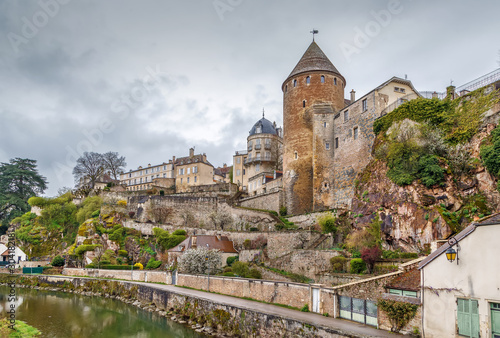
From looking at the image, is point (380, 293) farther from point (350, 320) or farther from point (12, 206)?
point (12, 206)

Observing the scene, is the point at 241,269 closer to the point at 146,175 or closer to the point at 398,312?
the point at 398,312

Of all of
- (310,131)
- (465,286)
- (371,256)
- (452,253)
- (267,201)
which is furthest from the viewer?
(267,201)

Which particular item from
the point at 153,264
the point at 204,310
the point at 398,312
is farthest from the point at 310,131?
the point at 398,312

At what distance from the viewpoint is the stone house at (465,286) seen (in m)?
9.90

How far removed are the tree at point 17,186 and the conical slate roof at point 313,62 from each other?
131 feet

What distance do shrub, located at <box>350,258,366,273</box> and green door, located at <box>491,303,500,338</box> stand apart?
37.4 ft

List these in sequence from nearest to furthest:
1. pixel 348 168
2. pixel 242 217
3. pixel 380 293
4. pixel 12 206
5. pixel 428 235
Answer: pixel 380 293
pixel 428 235
pixel 348 168
pixel 242 217
pixel 12 206

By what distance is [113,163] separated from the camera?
62062 mm

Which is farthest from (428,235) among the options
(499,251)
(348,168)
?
(348,168)

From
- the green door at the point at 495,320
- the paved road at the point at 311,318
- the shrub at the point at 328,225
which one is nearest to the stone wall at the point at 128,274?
the paved road at the point at 311,318

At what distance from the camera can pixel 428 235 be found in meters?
19.2

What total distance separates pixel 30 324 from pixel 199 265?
36.1 ft

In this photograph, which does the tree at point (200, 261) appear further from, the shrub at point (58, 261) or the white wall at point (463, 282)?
the white wall at point (463, 282)

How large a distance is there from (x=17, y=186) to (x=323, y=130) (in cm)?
4444
